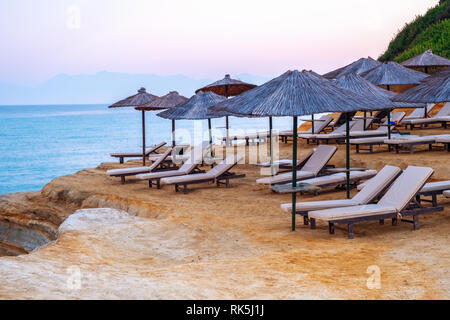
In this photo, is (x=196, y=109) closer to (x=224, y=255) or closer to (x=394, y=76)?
(x=394, y=76)

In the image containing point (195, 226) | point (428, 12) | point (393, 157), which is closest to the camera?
A: point (195, 226)

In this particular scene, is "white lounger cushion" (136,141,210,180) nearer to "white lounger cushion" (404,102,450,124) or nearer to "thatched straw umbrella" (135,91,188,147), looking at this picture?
"thatched straw umbrella" (135,91,188,147)

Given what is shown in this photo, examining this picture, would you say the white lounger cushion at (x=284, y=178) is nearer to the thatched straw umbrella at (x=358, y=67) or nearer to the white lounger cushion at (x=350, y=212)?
the white lounger cushion at (x=350, y=212)

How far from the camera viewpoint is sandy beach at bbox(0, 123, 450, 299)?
451cm

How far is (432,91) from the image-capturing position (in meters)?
7.42

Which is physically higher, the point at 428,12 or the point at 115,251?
the point at 428,12

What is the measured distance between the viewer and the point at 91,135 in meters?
69.2

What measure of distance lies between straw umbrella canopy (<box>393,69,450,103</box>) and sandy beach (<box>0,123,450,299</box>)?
171 cm

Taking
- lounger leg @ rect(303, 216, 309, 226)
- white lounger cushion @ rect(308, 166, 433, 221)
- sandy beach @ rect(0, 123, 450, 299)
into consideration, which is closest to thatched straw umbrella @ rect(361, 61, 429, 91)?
sandy beach @ rect(0, 123, 450, 299)

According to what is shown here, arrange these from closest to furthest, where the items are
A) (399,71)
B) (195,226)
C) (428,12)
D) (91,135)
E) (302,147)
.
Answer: (195,226)
(399,71)
(302,147)
(428,12)
(91,135)
